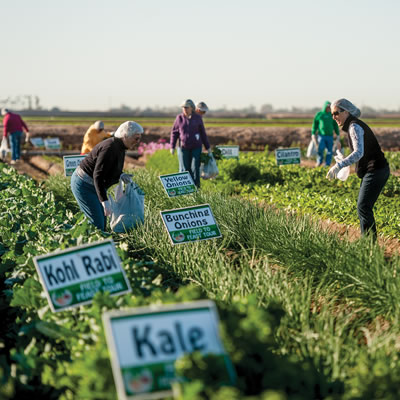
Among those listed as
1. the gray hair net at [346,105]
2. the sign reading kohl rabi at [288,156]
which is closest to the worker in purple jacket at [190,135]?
the sign reading kohl rabi at [288,156]

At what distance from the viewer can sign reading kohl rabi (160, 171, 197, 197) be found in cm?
765

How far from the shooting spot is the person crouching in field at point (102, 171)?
19.1 ft

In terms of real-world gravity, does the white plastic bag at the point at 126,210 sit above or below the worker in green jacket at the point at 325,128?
below

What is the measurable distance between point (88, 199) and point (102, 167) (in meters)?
0.63

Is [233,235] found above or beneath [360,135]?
beneath

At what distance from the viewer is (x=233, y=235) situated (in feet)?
19.4

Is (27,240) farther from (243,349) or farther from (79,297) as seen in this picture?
(243,349)

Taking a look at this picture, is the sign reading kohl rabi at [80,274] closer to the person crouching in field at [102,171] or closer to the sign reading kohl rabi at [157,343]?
the sign reading kohl rabi at [157,343]

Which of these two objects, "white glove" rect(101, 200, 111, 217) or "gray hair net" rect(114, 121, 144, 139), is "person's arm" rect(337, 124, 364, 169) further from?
"white glove" rect(101, 200, 111, 217)

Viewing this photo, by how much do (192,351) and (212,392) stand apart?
0.26 meters

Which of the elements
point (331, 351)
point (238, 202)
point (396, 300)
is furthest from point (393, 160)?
point (331, 351)

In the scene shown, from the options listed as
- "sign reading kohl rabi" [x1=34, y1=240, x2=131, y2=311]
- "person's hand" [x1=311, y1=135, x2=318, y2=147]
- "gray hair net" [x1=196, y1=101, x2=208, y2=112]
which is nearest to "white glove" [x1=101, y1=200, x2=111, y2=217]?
"sign reading kohl rabi" [x1=34, y1=240, x2=131, y2=311]

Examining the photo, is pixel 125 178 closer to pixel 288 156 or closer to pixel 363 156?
pixel 363 156

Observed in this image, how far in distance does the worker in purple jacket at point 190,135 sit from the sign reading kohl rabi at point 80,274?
6785 millimetres
